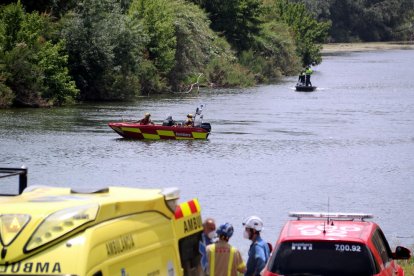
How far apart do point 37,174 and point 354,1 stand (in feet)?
438

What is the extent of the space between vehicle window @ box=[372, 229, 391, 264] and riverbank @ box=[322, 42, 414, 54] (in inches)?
5298

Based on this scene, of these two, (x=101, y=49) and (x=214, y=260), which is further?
(x=101, y=49)

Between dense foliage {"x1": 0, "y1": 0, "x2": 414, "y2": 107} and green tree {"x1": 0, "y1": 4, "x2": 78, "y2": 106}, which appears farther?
dense foliage {"x1": 0, "y1": 0, "x2": 414, "y2": 107}

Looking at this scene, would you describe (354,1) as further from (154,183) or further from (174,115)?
(154,183)

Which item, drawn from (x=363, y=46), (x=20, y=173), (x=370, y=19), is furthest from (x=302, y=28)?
(x=20, y=173)

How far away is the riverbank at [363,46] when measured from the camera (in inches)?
5896

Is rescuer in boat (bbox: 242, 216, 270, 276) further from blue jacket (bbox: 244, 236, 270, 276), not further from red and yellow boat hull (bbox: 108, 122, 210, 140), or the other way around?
red and yellow boat hull (bbox: 108, 122, 210, 140)

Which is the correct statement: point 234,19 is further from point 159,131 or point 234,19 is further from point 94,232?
point 94,232

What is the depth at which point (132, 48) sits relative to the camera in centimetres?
6312

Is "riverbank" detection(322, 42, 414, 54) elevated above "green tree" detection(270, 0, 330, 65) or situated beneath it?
situated beneath

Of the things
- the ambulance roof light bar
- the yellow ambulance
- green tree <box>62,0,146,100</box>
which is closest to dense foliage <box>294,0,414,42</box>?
green tree <box>62,0,146,100</box>

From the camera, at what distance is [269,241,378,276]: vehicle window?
9977 mm

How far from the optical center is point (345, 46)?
159 m

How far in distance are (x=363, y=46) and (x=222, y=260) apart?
14886cm
